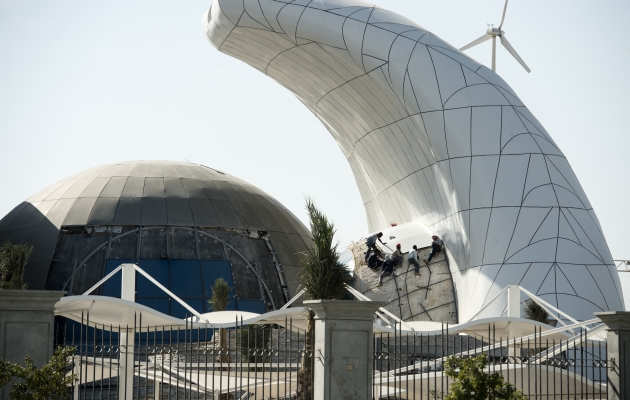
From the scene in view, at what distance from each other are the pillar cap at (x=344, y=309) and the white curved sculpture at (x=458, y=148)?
72.7 ft

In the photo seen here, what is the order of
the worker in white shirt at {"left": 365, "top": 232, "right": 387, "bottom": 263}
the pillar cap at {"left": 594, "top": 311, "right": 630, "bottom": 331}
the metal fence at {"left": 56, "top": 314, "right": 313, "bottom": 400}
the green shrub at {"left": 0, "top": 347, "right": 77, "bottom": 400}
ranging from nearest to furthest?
the green shrub at {"left": 0, "top": 347, "right": 77, "bottom": 400}, the metal fence at {"left": 56, "top": 314, "right": 313, "bottom": 400}, the pillar cap at {"left": 594, "top": 311, "right": 630, "bottom": 331}, the worker in white shirt at {"left": 365, "top": 232, "right": 387, "bottom": 263}

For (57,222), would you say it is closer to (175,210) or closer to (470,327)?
(175,210)

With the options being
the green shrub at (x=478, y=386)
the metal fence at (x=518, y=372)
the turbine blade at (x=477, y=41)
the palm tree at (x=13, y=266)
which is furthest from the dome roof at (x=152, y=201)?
the green shrub at (x=478, y=386)

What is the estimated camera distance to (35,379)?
19.3 meters

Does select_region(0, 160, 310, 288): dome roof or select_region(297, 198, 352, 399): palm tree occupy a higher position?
select_region(0, 160, 310, 288): dome roof

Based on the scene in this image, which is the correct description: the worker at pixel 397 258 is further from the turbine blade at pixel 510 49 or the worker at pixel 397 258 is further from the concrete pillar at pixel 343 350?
the concrete pillar at pixel 343 350

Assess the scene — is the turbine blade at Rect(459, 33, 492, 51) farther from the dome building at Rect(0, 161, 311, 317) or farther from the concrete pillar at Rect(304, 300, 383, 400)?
the concrete pillar at Rect(304, 300, 383, 400)

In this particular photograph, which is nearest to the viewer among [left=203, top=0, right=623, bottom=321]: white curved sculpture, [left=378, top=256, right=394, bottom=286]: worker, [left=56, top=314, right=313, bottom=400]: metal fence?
[left=56, top=314, right=313, bottom=400]: metal fence

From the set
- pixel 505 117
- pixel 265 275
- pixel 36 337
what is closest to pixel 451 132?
pixel 505 117

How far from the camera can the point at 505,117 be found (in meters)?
44.8

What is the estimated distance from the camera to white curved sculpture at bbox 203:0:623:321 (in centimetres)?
4278

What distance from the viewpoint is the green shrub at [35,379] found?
1920cm

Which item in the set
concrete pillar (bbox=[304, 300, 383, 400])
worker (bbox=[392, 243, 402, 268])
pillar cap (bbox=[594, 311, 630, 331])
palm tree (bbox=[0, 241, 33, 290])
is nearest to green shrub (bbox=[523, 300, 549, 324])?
worker (bbox=[392, 243, 402, 268])

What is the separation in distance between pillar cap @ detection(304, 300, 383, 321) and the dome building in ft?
108
